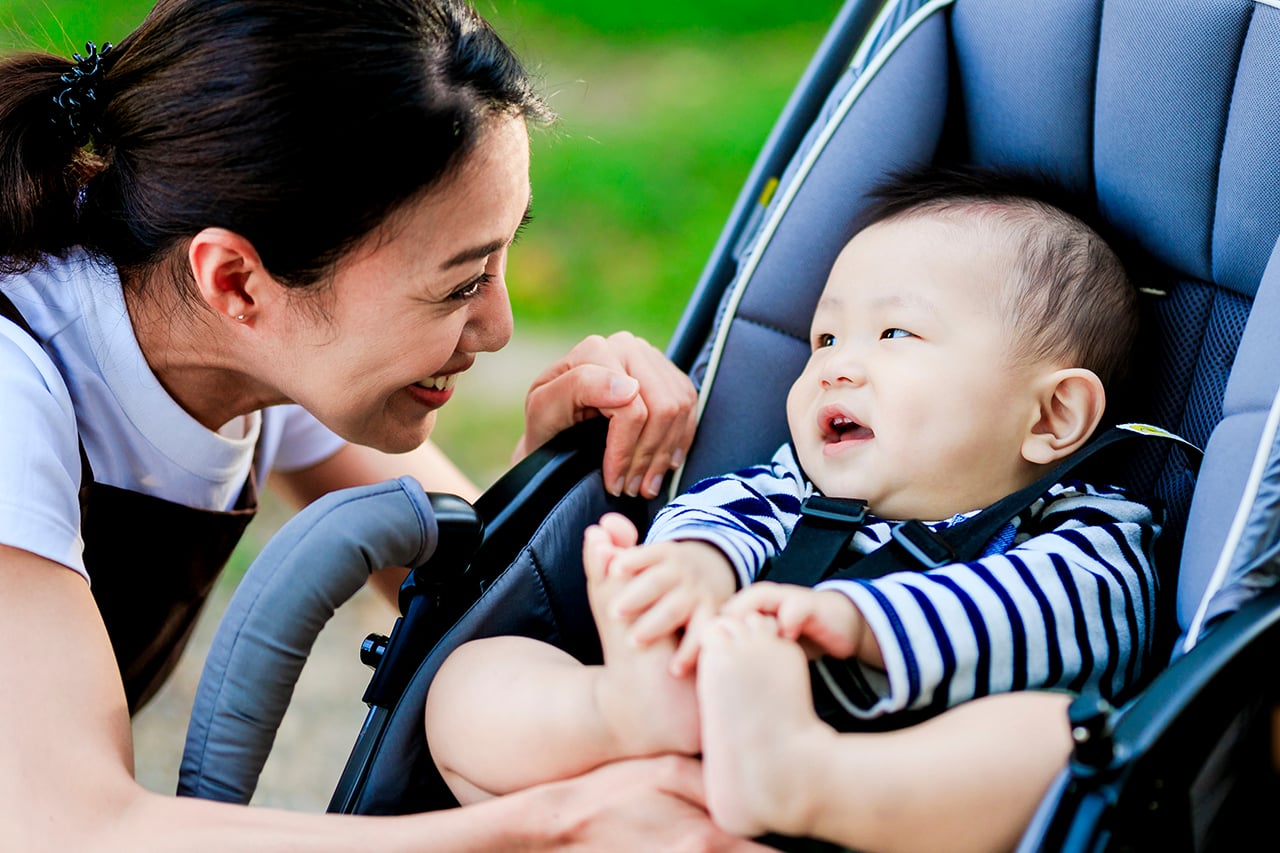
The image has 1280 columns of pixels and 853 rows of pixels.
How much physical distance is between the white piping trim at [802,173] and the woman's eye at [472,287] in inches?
11.6

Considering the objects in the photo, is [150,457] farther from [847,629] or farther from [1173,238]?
[1173,238]

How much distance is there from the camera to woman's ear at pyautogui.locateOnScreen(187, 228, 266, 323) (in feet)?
3.66

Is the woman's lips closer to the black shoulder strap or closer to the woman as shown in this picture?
the woman

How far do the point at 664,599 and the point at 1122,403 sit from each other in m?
0.62

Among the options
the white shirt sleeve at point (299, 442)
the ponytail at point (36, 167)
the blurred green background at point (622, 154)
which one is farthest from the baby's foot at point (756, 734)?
the blurred green background at point (622, 154)

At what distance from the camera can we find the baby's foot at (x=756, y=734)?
2.80ft

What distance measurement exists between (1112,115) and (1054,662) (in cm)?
61

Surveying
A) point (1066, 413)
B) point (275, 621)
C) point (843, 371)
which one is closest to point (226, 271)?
point (275, 621)

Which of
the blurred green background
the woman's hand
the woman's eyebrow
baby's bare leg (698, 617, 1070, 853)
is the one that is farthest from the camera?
the blurred green background

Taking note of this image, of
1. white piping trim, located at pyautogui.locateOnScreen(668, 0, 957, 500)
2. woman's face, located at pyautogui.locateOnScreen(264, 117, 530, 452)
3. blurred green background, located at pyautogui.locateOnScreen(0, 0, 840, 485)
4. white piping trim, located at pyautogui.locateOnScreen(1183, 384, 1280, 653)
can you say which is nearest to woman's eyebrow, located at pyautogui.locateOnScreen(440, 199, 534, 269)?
woman's face, located at pyautogui.locateOnScreen(264, 117, 530, 452)

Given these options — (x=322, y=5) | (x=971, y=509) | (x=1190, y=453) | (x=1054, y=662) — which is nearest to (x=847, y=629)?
(x=1054, y=662)

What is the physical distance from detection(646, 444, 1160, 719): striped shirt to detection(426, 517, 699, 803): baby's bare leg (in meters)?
0.14

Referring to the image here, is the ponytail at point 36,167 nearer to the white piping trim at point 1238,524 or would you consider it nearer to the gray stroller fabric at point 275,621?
the gray stroller fabric at point 275,621

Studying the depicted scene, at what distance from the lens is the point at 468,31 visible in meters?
1.20
